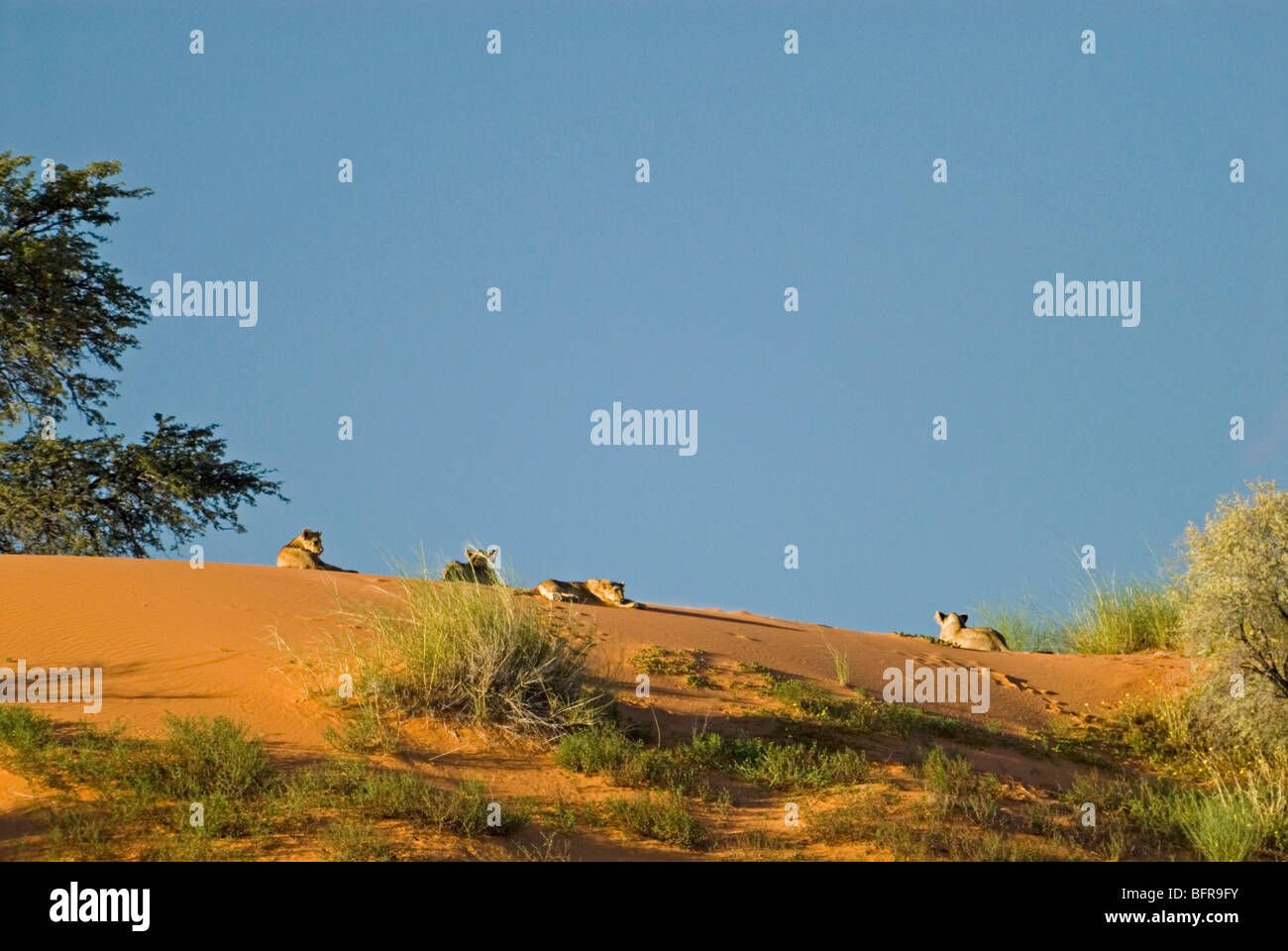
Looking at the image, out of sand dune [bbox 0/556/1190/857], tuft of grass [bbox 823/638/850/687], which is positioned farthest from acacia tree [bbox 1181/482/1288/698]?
tuft of grass [bbox 823/638/850/687]

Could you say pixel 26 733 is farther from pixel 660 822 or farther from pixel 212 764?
pixel 660 822

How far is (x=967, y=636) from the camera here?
1992cm

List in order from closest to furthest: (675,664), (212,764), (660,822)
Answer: (212,764) < (660,822) < (675,664)

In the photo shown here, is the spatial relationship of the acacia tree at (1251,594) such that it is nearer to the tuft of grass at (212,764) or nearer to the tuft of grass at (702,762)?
the tuft of grass at (702,762)

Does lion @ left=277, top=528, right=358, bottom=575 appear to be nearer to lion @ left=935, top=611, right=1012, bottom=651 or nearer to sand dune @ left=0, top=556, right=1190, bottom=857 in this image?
sand dune @ left=0, top=556, right=1190, bottom=857

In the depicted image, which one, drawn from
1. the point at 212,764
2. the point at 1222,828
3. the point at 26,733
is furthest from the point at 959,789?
the point at 26,733

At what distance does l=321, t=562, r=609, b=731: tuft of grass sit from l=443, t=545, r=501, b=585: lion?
58cm

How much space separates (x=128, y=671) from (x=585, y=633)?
490 cm

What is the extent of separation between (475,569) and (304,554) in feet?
16.5

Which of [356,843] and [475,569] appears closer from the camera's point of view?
[356,843]

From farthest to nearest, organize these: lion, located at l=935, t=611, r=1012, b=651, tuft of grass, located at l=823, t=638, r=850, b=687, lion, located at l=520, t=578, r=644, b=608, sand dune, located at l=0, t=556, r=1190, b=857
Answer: lion, located at l=935, t=611, r=1012, b=651, lion, located at l=520, t=578, r=644, b=608, tuft of grass, located at l=823, t=638, r=850, b=687, sand dune, located at l=0, t=556, r=1190, b=857

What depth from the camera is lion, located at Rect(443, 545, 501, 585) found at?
42.7 ft
